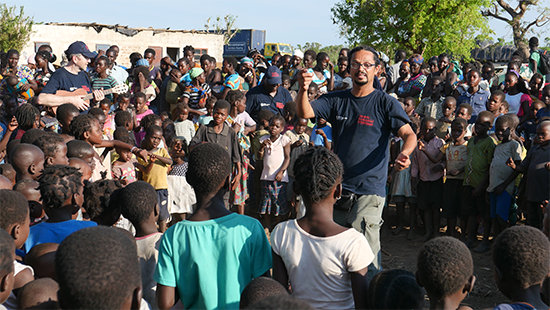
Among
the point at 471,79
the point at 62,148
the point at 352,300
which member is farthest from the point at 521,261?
the point at 471,79

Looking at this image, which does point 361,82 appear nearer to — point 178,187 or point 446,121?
point 178,187

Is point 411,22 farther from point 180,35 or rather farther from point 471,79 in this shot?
point 180,35

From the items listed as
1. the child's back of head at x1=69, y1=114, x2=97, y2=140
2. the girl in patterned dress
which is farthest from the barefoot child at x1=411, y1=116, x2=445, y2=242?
the child's back of head at x1=69, y1=114, x2=97, y2=140

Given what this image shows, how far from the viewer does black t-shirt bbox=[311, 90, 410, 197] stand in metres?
3.65

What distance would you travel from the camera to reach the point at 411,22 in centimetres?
1463

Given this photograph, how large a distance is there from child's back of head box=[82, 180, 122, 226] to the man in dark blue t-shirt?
1.59m

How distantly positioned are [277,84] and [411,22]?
844cm

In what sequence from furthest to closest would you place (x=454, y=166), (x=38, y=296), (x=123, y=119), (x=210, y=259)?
(x=123, y=119) → (x=454, y=166) → (x=210, y=259) → (x=38, y=296)

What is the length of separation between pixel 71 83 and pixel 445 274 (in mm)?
5246

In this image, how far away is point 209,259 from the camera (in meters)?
2.25

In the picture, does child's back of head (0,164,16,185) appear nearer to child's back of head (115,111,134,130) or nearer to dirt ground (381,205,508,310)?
child's back of head (115,111,134,130)

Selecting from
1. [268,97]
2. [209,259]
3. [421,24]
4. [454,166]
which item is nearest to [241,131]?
[268,97]

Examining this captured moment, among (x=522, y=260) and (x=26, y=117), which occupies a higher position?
(x=26, y=117)

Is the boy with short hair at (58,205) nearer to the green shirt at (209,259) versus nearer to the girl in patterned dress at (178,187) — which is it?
the green shirt at (209,259)
